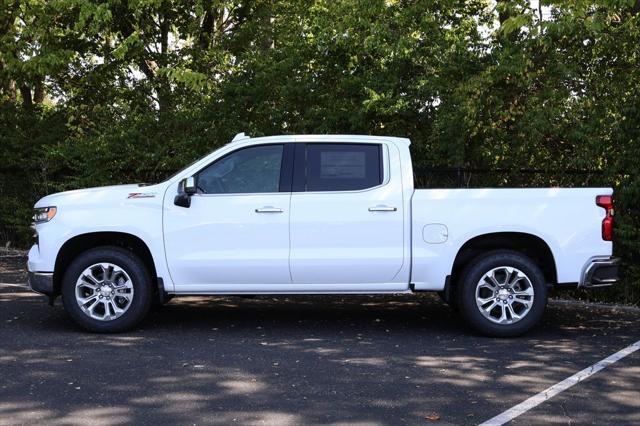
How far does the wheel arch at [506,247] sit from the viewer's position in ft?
27.2

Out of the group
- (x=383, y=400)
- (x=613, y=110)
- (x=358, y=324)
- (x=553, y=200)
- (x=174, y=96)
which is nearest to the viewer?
(x=383, y=400)

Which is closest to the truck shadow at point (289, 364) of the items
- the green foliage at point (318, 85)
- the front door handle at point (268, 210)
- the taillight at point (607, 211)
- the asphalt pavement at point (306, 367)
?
the asphalt pavement at point (306, 367)

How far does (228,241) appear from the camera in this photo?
26.6 feet

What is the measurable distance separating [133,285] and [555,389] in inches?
157

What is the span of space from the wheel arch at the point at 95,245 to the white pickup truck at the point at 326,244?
0.24ft

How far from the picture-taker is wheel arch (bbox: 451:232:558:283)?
8.28m

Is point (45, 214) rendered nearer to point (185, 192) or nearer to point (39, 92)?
point (185, 192)

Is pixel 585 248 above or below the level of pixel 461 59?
below

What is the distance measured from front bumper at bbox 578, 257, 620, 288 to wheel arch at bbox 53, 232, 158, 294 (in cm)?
407

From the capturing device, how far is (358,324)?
891cm

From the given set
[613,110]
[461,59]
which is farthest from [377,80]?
[613,110]

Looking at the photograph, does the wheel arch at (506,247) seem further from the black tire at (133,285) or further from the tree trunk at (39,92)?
the tree trunk at (39,92)

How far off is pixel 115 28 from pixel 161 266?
374 inches

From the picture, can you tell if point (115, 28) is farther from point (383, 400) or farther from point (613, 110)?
point (383, 400)
